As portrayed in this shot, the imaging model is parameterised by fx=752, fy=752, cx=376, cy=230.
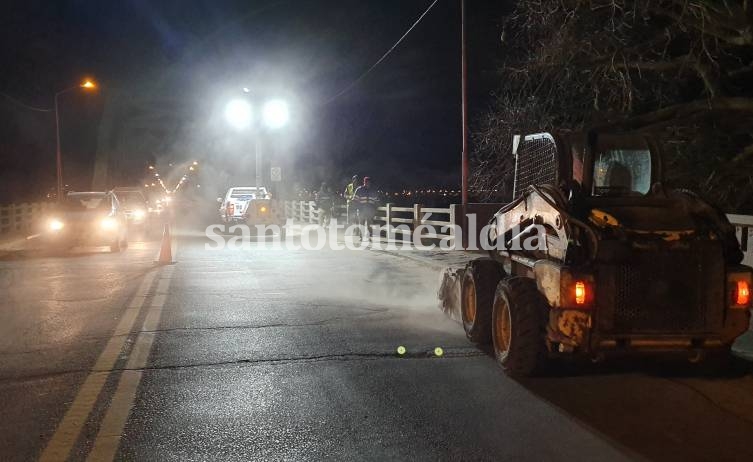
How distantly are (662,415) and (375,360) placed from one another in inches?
115

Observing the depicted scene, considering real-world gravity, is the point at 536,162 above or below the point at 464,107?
below

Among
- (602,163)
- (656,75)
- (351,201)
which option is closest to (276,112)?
(351,201)

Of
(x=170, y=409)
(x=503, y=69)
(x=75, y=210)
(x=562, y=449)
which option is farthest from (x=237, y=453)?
(x=75, y=210)

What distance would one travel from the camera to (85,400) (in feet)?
20.5

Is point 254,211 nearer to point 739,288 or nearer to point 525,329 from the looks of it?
point 525,329

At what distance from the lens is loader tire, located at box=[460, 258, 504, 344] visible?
324 inches

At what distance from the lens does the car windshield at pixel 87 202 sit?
842 inches

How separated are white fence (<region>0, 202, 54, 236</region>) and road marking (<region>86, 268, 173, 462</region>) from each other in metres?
20.6

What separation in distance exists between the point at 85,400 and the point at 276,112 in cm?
3119

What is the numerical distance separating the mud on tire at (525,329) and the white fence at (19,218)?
2435 cm

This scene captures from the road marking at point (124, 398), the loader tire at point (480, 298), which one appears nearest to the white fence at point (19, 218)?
the road marking at point (124, 398)

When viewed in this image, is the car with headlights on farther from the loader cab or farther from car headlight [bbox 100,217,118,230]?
the loader cab

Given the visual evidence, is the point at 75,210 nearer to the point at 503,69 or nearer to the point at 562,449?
the point at 503,69

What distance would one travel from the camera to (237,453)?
505cm
